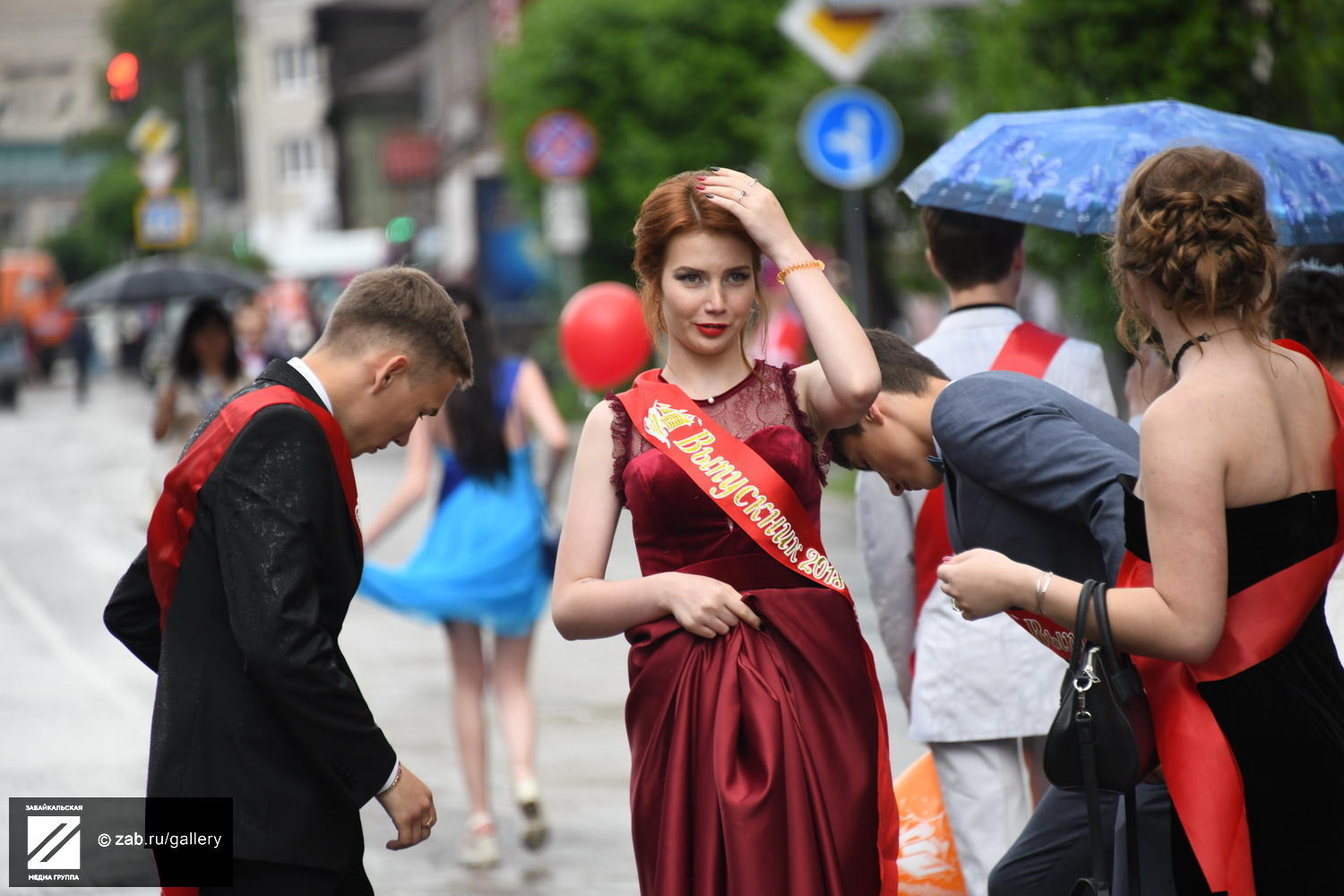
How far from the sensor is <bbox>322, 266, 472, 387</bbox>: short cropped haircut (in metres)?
3.24

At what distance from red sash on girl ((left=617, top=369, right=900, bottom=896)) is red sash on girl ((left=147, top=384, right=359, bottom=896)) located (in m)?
0.59

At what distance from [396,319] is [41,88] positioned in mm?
130031

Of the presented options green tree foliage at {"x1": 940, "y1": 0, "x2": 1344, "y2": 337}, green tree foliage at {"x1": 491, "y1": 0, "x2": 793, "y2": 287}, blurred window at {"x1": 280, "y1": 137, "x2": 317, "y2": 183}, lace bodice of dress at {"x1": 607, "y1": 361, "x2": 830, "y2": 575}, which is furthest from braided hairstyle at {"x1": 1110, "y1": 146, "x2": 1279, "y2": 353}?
blurred window at {"x1": 280, "y1": 137, "x2": 317, "y2": 183}

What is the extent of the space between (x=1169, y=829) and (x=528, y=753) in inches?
153

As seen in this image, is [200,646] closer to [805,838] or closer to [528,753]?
[805,838]

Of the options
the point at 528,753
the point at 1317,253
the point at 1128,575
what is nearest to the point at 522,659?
the point at 528,753

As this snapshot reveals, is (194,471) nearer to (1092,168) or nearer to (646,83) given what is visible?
(1092,168)

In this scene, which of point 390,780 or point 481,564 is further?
point 481,564

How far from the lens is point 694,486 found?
318 cm

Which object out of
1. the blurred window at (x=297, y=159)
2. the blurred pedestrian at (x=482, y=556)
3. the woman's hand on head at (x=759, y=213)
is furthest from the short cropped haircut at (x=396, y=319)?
the blurred window at (x=297, y=159)

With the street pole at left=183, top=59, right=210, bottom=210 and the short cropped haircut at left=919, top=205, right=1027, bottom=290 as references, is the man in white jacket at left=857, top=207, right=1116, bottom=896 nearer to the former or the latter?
the short cropped haircut at left=919, top=205, right=1027, bottom=290

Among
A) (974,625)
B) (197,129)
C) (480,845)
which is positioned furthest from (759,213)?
(197,129)

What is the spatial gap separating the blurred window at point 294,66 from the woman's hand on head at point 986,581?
8585 centimetres

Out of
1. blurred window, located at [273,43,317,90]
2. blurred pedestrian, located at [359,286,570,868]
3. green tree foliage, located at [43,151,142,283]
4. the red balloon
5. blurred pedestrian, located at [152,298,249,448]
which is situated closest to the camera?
blurred pedestrian, located at [359,286,570,868]
